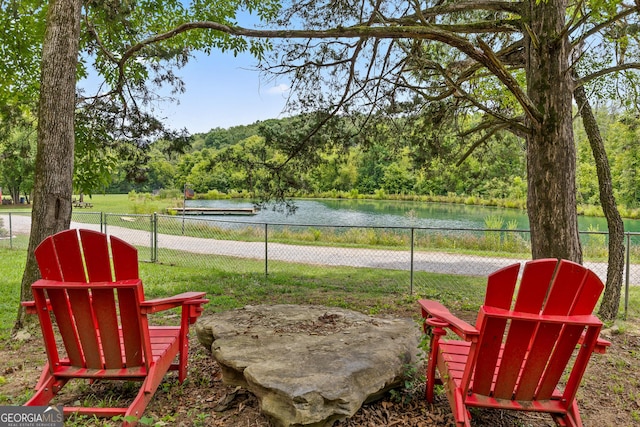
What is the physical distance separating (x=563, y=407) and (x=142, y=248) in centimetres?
997

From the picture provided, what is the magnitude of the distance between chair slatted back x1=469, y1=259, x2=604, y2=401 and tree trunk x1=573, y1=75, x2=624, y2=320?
10.9ft

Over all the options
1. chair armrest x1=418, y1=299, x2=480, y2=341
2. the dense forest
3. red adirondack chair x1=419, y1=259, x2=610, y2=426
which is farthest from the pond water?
red adirondack chair x1=419, y1=259, x2=610, y2=426

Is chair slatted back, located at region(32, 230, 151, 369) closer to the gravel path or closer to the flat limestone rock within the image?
the flat limestone rock

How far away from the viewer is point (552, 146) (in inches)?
145

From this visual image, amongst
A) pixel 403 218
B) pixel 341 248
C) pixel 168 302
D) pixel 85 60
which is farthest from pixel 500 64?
pixel 403 218

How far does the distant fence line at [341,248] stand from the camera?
8438mm

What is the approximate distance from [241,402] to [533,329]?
68.8 inches

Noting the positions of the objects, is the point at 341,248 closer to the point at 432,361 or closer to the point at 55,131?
the point at 55,131

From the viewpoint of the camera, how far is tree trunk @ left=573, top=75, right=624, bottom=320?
15.9ft

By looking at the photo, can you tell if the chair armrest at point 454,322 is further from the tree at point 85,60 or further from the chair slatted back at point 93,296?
the tree at point 85,60

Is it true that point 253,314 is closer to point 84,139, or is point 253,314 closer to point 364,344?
point 364,344

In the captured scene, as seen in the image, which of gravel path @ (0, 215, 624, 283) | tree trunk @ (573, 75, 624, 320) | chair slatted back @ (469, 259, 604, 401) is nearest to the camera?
chair slatted back @ (469, 259, 604, 401)

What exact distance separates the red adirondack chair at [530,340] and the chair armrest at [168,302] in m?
1.58

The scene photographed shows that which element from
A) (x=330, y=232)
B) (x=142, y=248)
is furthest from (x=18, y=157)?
(x=330, y=232)
